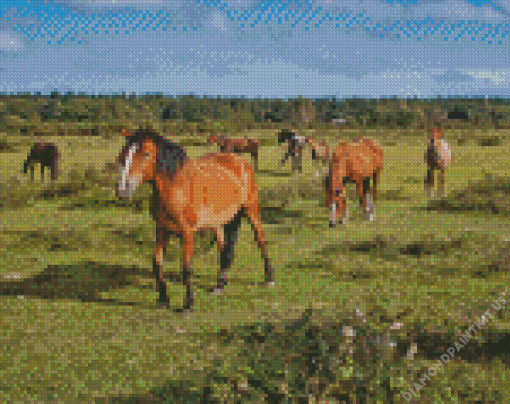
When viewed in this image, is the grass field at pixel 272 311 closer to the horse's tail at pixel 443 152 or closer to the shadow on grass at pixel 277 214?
the shadow on grass at pixel 277 214

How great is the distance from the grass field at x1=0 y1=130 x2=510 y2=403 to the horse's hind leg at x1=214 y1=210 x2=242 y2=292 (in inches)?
10.1

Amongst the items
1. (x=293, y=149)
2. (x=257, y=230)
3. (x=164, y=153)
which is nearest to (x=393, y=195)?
(x=293, y=149)

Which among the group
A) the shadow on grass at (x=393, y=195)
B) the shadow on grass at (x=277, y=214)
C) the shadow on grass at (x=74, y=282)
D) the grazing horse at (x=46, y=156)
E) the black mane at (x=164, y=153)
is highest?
the black mane at (x=164, y=153)

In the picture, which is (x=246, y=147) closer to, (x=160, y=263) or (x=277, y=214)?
(x=277, y=214)

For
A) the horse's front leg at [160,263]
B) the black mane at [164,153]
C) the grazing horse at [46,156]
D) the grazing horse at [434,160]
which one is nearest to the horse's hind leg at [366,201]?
the grazing horse at [434,160]

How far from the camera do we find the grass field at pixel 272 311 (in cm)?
539

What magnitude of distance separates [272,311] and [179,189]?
2117mm

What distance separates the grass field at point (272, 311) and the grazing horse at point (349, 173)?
0.54 m

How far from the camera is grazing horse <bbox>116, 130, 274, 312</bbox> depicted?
7.82 meters

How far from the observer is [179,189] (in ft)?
26.7

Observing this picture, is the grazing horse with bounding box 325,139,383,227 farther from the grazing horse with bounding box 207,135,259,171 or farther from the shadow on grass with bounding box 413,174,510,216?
the grazing horse with bounding box 207,135,259,171

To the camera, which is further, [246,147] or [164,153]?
[246,147]

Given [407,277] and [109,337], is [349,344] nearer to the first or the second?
[109,337]

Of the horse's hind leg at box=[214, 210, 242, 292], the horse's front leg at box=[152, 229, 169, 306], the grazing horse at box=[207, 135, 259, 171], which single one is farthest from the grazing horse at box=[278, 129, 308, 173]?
the horse's front leg at box=[152, 229, 169, 306]
